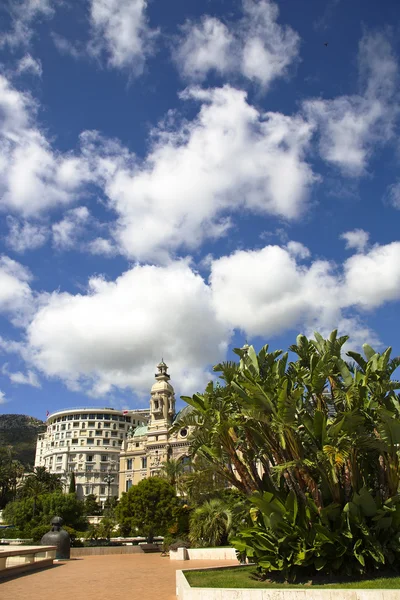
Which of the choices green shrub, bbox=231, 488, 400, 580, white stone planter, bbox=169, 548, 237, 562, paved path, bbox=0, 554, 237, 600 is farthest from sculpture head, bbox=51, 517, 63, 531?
green shrub, bbox=231, 488, 400, 580

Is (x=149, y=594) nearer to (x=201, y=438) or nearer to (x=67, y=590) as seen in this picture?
(x=67, y=590)

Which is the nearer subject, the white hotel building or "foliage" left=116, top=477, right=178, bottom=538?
"foliage" left=116, top=477, right=178, bottom=538

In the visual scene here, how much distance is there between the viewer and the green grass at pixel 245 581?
45.4ft

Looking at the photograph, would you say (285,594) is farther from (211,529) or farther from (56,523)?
(211,529)

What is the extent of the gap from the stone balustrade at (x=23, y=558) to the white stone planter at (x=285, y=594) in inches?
429

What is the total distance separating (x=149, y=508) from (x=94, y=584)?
34142 mm

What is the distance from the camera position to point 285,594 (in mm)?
12422

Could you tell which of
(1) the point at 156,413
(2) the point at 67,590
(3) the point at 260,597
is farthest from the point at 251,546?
(1) the point at 156,413

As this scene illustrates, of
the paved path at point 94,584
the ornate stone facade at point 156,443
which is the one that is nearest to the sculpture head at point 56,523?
the paved path at point 94,584

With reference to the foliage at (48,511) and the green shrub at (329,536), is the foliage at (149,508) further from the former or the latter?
the green shrub at (329,536)

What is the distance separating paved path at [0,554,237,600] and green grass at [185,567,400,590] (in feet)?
3.67

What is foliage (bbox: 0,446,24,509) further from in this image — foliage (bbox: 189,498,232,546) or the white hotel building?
foliage (bbox: 189,498,232,546)

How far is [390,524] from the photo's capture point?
15375 mm

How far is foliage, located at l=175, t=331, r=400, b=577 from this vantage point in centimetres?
1529
